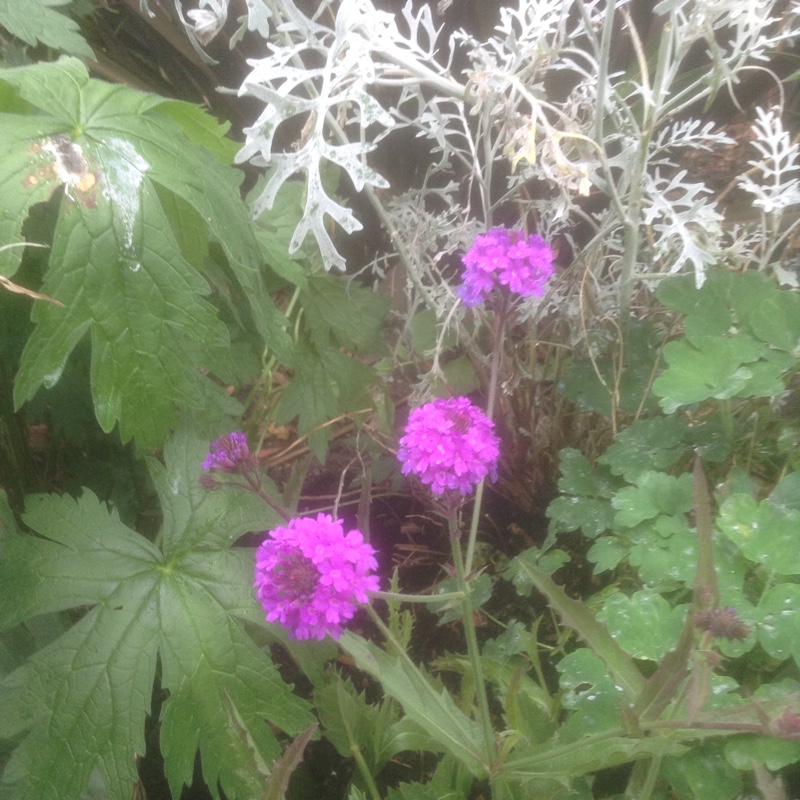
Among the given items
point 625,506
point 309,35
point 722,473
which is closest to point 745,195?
point 722,473

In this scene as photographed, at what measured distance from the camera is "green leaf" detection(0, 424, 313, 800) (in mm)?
700

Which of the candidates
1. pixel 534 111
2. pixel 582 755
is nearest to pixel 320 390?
pixel 534 111

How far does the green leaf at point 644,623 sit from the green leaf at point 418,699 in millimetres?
202

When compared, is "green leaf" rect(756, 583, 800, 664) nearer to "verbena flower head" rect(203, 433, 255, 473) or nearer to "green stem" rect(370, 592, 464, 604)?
"green stem" rect(370, 592, 464, 604)

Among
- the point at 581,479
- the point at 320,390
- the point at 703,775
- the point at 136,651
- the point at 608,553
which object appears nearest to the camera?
the point at 703,775

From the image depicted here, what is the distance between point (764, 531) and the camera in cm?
74

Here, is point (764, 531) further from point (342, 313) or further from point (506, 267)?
point (342, 313)

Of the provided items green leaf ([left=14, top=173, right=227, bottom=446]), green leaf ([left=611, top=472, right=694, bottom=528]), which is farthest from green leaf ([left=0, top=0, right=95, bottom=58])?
green leaf ([left=611, top=472, right=694, bottom=528])

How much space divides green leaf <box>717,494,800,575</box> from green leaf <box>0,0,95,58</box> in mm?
1003

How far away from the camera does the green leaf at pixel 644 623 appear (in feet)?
2.31

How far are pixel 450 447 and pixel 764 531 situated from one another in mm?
392

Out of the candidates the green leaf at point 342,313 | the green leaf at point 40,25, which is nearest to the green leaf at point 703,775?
the green leaf at point 342,313

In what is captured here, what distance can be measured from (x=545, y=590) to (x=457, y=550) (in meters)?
0.11

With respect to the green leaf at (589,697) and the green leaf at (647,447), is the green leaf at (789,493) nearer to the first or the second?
the green leaf at (647,447)
